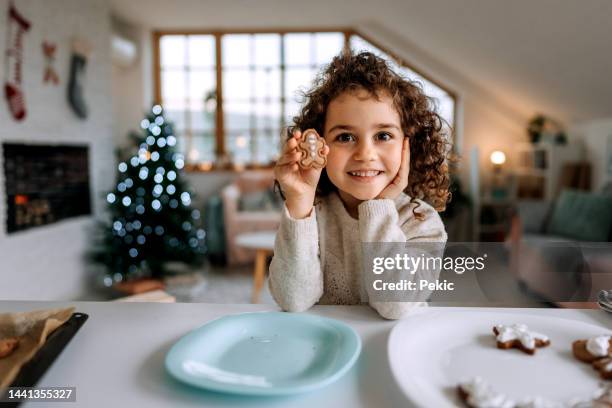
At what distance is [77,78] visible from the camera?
3.57 m

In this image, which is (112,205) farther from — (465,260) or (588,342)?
(588,342)

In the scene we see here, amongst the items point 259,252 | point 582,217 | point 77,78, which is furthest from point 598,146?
point 77,78

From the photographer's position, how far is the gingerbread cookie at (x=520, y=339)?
21.7 inches

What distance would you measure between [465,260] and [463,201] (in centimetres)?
473

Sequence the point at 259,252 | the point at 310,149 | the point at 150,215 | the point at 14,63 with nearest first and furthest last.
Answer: the point at 310,149
the point at 14,63
the point at 259,252
the point at 150,215

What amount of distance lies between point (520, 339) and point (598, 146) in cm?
449

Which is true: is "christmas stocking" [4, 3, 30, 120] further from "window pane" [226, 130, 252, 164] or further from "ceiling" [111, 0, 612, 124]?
"window pane" [226, 130, 252, 164]

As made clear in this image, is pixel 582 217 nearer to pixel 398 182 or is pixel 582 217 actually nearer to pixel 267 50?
pixel 398 182

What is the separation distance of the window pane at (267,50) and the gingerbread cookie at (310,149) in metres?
5.21

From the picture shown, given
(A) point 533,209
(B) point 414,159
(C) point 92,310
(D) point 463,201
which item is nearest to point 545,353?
(B) point 414,159

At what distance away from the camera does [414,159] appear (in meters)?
0.98

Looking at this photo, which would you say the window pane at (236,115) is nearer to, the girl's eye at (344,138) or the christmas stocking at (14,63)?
the christmas stocking at (14,63)

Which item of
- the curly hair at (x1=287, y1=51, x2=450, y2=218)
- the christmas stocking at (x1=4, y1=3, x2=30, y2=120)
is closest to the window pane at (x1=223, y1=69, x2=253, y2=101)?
the christmas stocking at (x1=4, y1=3, x2=30, y2=120)

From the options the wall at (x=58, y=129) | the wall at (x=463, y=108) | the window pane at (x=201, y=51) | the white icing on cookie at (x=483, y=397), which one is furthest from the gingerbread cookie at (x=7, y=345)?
the window pane at (x=201, y=51)
